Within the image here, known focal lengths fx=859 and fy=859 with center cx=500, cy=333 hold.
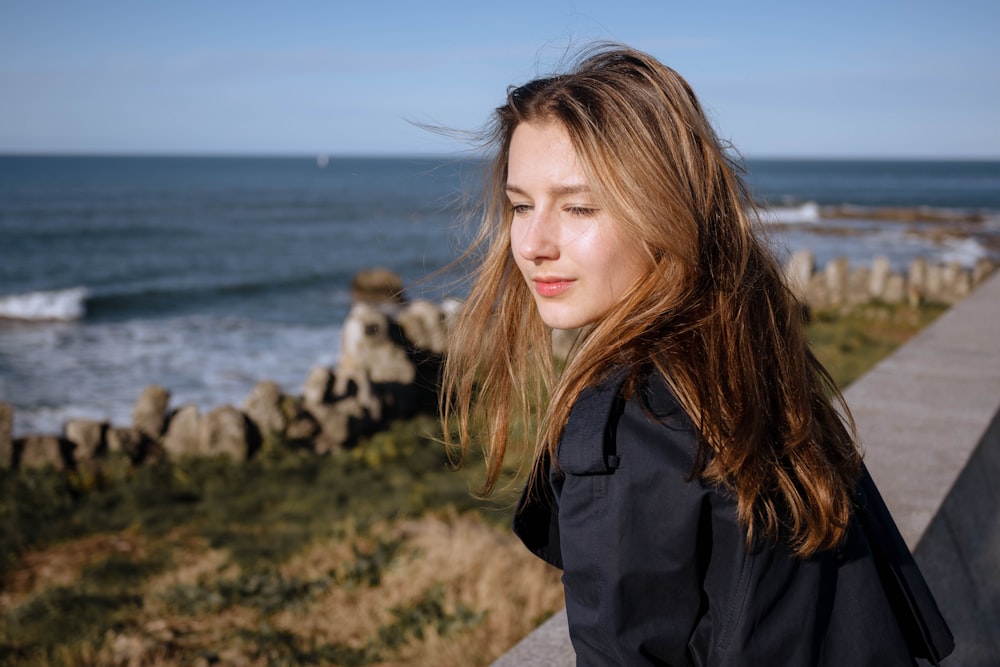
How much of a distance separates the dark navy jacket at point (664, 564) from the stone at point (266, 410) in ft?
24.3

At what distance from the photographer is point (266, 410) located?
27.9 ft

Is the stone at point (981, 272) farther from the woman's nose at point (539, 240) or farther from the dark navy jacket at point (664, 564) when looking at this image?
the dark navy jacket at point (664, 564)

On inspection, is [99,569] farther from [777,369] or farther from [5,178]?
[5,178]

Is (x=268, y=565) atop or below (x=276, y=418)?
below

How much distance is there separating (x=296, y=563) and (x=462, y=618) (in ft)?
5.94

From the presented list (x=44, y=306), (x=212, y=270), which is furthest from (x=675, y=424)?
(x=212, y=270)

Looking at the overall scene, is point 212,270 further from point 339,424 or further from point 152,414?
point 339,424

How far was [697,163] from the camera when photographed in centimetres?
173

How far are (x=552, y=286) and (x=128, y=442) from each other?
734cm

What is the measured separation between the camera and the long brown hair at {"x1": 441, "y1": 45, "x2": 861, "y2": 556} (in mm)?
1415

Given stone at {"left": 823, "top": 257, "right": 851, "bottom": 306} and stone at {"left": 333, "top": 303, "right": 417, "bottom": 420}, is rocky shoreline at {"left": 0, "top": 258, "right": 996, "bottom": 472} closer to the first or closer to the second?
stone at {"left": 333, "top": 303, "right": 417, "bottom": 420}

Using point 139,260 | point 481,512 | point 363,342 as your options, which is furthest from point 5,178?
point 481,512

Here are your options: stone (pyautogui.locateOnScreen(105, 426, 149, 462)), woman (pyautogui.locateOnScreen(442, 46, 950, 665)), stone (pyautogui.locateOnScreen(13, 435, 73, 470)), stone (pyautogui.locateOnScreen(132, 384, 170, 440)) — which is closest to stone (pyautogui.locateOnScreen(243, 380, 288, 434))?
stone (pyautogui.locateOnScreen(132, 384, 170, 440))

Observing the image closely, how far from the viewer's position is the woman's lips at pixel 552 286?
1.76 metres
